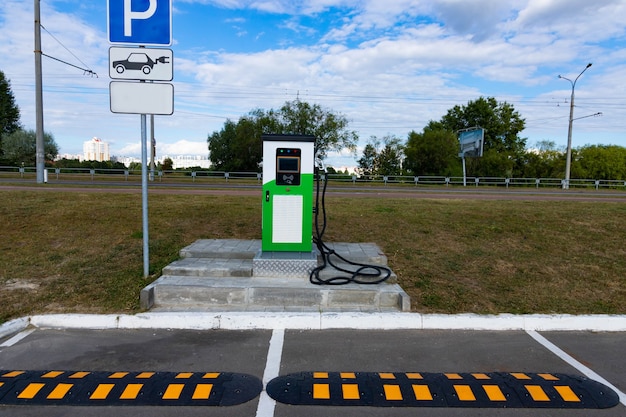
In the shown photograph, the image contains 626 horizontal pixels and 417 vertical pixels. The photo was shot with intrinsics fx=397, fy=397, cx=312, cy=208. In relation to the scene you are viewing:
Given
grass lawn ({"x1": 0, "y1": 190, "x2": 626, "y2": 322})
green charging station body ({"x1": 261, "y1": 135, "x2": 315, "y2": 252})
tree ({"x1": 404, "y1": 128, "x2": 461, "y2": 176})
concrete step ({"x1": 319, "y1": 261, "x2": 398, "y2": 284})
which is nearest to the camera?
grass lawn ({"x1": 0, "y1": 190, "x2": 626, "y2": 322})

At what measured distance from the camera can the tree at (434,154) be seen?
127 ft

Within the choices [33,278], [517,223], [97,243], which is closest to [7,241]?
[97,243]

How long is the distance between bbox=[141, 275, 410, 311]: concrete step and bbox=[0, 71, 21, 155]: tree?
204 feet

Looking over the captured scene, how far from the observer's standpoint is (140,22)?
5.45m

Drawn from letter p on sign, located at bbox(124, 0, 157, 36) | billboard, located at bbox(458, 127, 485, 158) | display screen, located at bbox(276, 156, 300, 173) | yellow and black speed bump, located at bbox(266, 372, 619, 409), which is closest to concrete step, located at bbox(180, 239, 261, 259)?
display screen, located at bbox(276, 156, 300, 173)

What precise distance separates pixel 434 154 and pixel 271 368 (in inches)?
1490

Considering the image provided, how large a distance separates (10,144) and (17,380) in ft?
184

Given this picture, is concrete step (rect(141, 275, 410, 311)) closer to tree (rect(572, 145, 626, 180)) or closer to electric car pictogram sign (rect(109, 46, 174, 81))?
electric car pictogram sign (rect(109, 46, 174, 81))

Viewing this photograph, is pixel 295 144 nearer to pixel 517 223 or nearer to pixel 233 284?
pixel 233 284

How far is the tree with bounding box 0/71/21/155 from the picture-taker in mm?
54062

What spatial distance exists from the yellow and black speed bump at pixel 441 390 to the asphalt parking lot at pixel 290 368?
0.02m

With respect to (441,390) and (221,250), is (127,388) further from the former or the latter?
(221,250)

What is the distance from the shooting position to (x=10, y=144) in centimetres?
4734

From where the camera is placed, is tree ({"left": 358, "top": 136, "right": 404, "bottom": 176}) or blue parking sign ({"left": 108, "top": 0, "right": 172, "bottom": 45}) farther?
tree ({"left": 358, "top": 136, "right": 404, "bottom": 176})
